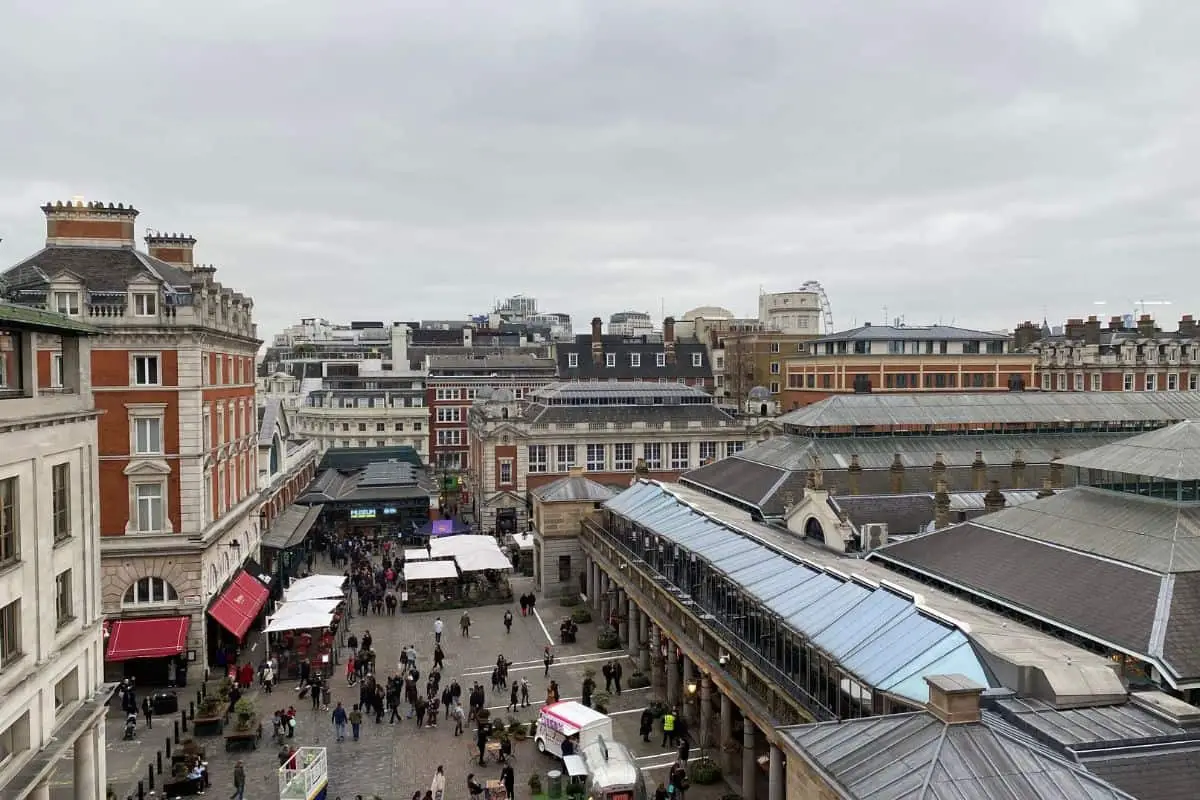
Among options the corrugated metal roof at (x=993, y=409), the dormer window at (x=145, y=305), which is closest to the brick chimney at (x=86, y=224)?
the dormer window at (x=145, y=305)

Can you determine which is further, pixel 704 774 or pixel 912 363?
pixel 912 363

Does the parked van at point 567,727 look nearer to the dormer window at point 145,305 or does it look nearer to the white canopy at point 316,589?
the white canopy at point 316,589

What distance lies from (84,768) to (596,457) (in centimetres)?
5074

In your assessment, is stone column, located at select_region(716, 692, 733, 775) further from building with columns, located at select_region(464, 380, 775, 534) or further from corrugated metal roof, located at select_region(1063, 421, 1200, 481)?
building with columns, located at select_region(464, 380, 775, 534)

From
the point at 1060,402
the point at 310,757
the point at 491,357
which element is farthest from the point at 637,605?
the point at 491,357

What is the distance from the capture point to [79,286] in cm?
3512

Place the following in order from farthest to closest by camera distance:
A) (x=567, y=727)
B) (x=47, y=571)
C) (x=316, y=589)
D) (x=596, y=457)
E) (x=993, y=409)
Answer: (x=596, y=457) → (x=993, y=409) → (x=316, y=589) → (x=567, y=727) → (x=47, y=571)

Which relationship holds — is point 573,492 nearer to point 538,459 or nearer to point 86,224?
point 538,459

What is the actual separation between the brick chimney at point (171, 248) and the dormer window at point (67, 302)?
47.5 feet

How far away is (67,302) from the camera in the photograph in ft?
114

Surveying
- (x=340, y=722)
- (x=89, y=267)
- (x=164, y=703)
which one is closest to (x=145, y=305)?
(x=89, y=267)

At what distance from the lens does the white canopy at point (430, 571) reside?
1932 inches

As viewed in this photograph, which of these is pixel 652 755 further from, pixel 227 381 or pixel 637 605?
pixel 227 381

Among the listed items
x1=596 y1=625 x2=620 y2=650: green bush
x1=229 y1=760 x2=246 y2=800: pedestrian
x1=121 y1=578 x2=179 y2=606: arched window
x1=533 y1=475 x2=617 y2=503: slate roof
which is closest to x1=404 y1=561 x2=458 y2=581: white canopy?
x1=533 y1=475 x2=617 y2=503: slate roof
